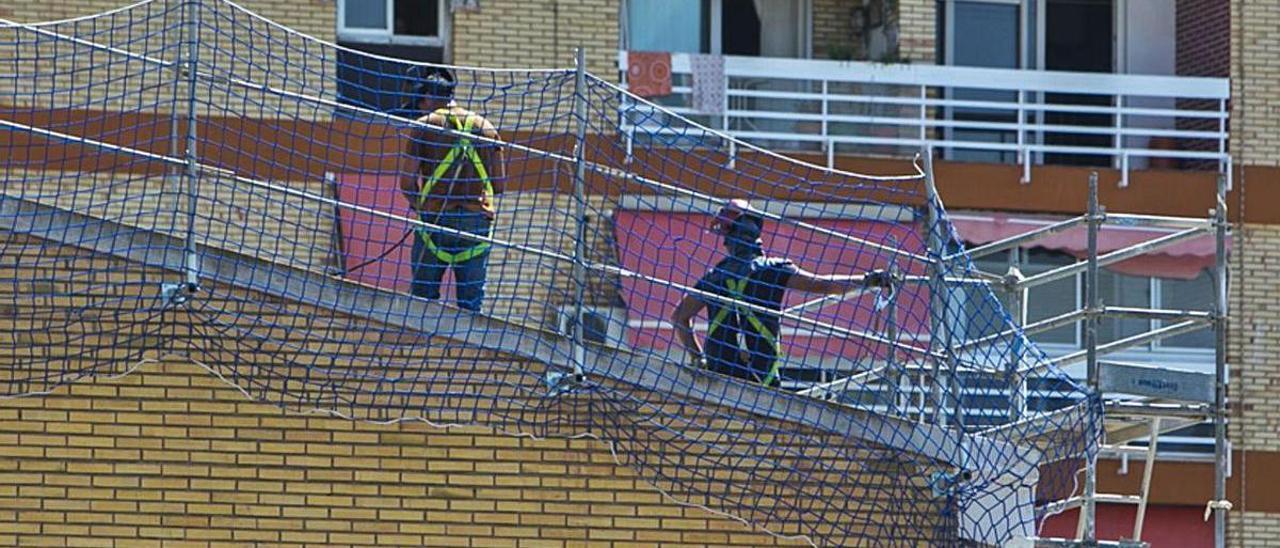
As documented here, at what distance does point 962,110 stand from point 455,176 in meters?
11.5

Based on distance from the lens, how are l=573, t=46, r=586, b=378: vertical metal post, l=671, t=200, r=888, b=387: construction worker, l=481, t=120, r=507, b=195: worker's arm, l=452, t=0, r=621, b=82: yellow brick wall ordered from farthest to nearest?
l=452, t=0, r=621, b=82: yellow brick wall → l=481, t=120, r=507, b=195: worker's arm → l=671, t=200, r=888, b=387: construction worker → l=573, t=46, r=586, b=378: vertical metal post

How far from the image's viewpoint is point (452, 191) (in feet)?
41.6

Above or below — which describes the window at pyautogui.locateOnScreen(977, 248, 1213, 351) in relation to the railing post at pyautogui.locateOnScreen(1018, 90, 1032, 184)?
below

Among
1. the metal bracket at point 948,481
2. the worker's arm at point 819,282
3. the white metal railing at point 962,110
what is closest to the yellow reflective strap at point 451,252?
the worker's arm at point 819,282

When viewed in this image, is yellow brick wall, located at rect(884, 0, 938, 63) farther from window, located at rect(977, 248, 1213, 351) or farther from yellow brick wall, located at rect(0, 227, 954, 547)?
yellow brick wall, located at rect(0, 227, 954, 547)

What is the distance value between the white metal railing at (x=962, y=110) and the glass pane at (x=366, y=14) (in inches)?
83.0

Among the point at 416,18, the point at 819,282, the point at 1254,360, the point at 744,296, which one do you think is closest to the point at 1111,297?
the point at 1254,360

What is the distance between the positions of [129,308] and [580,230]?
2046 millimetres

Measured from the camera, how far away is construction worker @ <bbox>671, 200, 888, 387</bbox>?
12.6m

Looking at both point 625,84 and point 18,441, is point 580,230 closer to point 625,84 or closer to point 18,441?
point 18,441

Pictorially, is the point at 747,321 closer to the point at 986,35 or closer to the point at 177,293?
the point at 177,293

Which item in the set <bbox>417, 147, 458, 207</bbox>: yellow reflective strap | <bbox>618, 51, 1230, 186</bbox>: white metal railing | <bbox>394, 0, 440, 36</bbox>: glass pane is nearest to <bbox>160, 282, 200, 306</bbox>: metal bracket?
<bbox>417, 147, 458, 207</bbox>: yellow reflective strap

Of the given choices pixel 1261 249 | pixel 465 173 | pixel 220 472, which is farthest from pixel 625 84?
pixel 220 472

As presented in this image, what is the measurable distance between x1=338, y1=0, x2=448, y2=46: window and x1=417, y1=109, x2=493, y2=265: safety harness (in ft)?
30.4
